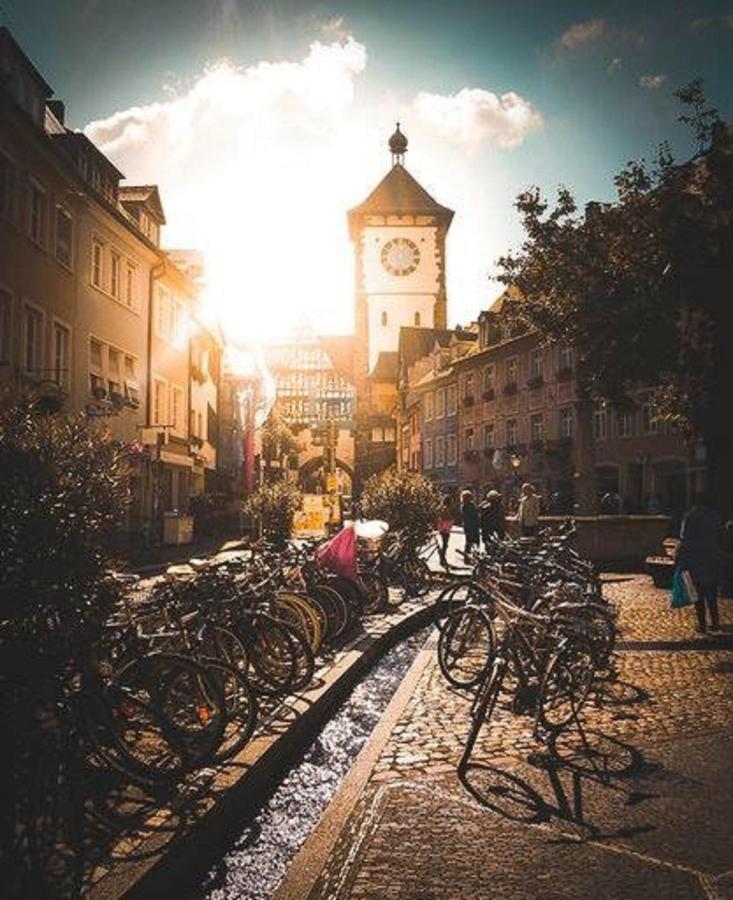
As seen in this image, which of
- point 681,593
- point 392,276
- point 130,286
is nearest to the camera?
point 681,593

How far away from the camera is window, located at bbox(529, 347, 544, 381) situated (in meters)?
41.0

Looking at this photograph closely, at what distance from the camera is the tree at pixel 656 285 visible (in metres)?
14.1

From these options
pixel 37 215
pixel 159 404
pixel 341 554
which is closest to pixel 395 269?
pixel 159 404

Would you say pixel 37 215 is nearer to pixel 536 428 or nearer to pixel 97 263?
pixel 97 263

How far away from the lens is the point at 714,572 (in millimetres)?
9953

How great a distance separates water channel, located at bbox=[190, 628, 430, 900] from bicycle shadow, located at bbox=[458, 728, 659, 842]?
2.95 ft

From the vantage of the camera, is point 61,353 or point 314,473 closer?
point 61,353

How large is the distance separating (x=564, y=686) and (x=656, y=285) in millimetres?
12203

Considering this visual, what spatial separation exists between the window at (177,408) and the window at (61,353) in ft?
30.2

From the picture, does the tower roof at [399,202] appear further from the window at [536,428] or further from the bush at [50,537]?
the bush at [50,537]

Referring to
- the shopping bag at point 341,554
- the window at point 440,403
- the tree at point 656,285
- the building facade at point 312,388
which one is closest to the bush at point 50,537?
the shopping bag at point 341,554

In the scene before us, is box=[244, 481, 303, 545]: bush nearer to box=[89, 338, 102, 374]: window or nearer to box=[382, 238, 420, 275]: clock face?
box=[89, 338, 102, 374]: window

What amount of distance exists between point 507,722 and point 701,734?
4.37 ft

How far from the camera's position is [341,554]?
397 inches
